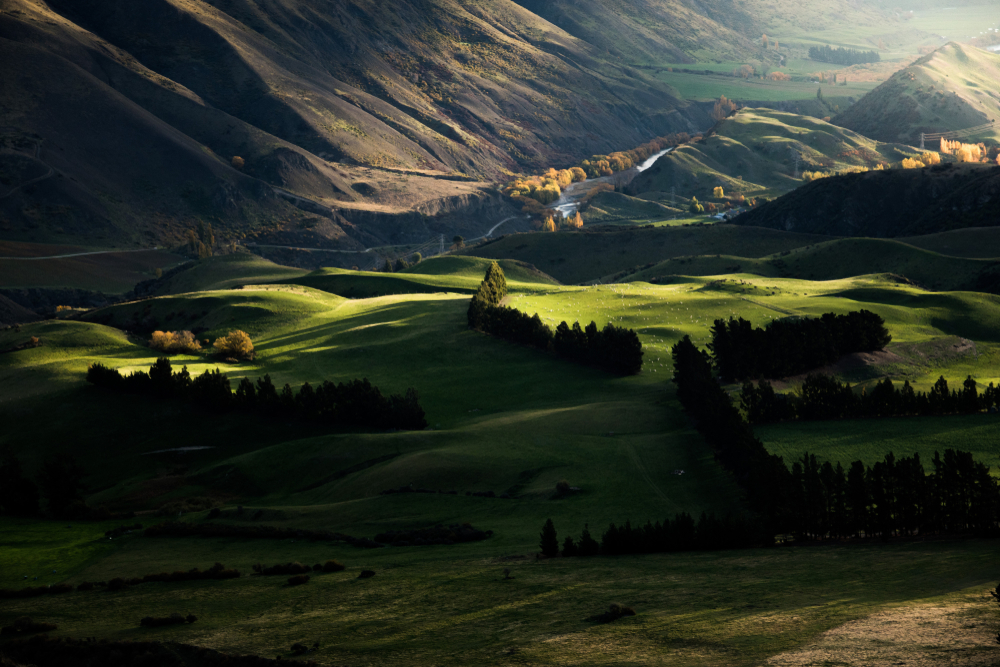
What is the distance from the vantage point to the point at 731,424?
2534 inches

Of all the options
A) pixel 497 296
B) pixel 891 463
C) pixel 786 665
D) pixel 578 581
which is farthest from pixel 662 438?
pixel 497 296

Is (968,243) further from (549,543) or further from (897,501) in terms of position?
(549,543)

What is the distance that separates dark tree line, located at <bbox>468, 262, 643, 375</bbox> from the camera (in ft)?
338

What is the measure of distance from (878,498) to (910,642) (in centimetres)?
2076

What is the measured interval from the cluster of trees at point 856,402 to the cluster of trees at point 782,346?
11.1 meters

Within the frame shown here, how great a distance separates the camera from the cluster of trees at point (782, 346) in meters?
86.5

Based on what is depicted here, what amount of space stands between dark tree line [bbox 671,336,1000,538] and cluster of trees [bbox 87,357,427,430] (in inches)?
1828

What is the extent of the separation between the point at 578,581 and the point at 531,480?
26.8 m

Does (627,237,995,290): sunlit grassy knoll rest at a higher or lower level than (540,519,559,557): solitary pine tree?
higher

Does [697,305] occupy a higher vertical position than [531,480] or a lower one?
higher

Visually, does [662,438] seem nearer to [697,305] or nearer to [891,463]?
[891,463]

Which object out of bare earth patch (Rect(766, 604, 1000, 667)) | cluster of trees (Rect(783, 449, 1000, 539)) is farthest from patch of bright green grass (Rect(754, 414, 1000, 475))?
bare earth patch (Rect(766, 604, 1000, 667))

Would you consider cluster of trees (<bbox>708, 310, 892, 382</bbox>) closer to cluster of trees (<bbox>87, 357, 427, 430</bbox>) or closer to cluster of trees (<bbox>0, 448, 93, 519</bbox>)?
cluster of trees (<bbox>87, 357, 427, 430</bbox>)

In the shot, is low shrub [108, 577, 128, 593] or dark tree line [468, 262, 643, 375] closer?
low shrub [108, 577, 128, 593]
